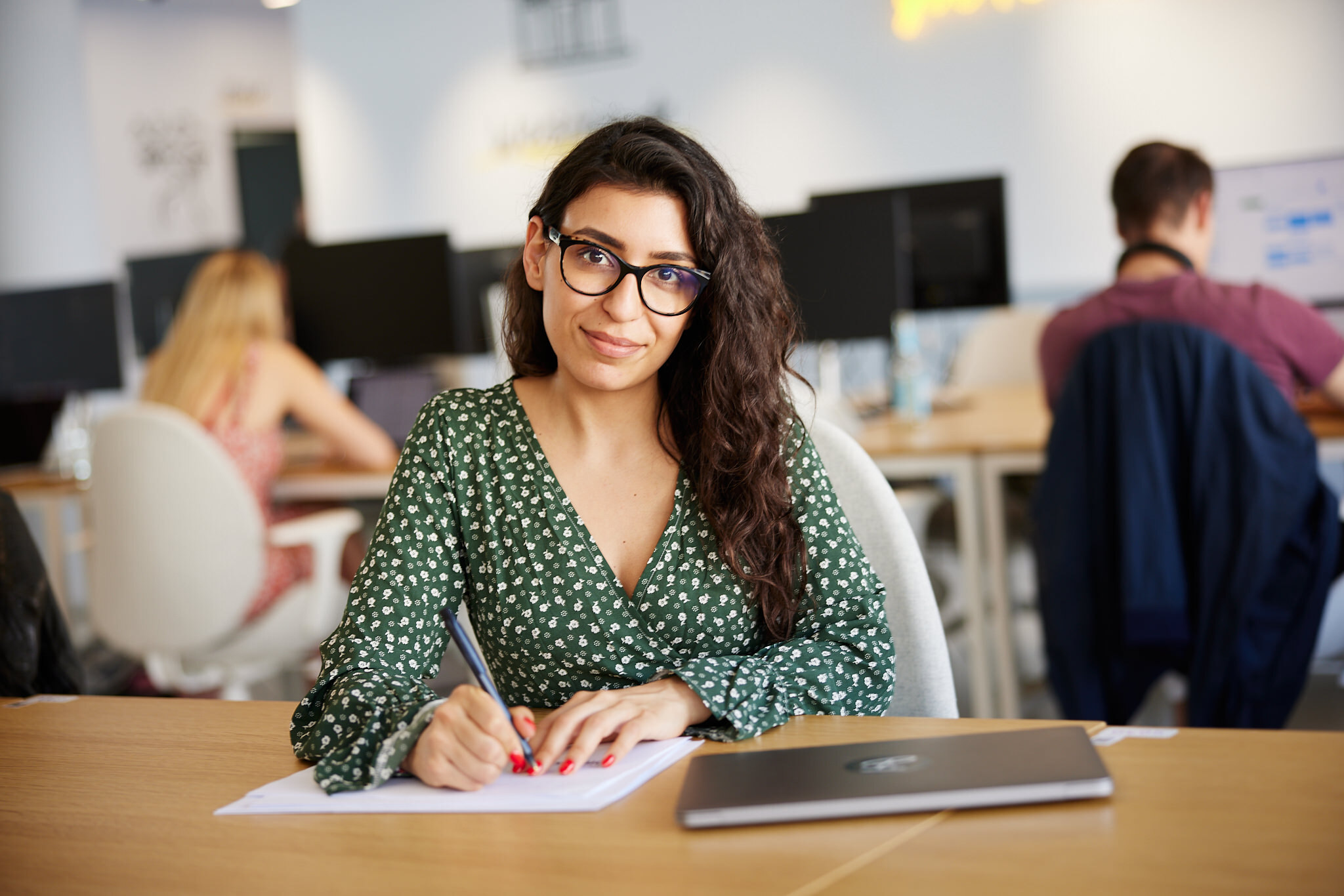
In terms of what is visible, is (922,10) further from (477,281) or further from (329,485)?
(329,485)

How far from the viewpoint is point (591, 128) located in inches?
137

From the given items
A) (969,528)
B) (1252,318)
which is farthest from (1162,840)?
(969,528)

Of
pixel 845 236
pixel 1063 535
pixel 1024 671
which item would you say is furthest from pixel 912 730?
pixel 845 236

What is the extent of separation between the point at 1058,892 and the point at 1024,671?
2.36 meters

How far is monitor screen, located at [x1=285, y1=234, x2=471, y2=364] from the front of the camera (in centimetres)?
364

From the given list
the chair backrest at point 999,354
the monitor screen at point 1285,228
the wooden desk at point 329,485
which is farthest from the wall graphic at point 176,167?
the monitor screen at point 1285,228

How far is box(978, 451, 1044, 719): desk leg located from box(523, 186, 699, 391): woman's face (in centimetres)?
157

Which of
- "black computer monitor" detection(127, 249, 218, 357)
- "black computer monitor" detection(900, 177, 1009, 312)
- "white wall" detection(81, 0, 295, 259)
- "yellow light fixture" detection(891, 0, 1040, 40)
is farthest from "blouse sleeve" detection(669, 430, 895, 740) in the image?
"white wall" detection(81, 0, 295, 259)

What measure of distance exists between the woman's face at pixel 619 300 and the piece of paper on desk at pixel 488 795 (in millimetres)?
415

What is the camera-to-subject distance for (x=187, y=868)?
83 centimetres

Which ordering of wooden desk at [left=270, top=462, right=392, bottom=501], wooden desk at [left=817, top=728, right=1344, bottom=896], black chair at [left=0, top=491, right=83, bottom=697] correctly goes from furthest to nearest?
1. wooden desk at [left=270, top=462, right=392, bottom=501]
2. black chair at [left=0, top=491, right=83, bottom=697]
3. wooden desk at [left=817, top=728, right=1344, bottom=896]

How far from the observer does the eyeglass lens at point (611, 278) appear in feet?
3.98

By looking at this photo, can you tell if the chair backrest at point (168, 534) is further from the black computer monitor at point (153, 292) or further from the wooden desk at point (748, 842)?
the wooden desk at point (748, 842)

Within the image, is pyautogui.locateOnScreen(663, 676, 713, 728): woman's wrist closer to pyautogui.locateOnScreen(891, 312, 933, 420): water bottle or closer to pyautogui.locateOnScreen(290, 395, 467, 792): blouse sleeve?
pyautogui.locateOnScreen(290, 395, 467, 792): blouse sleeve
